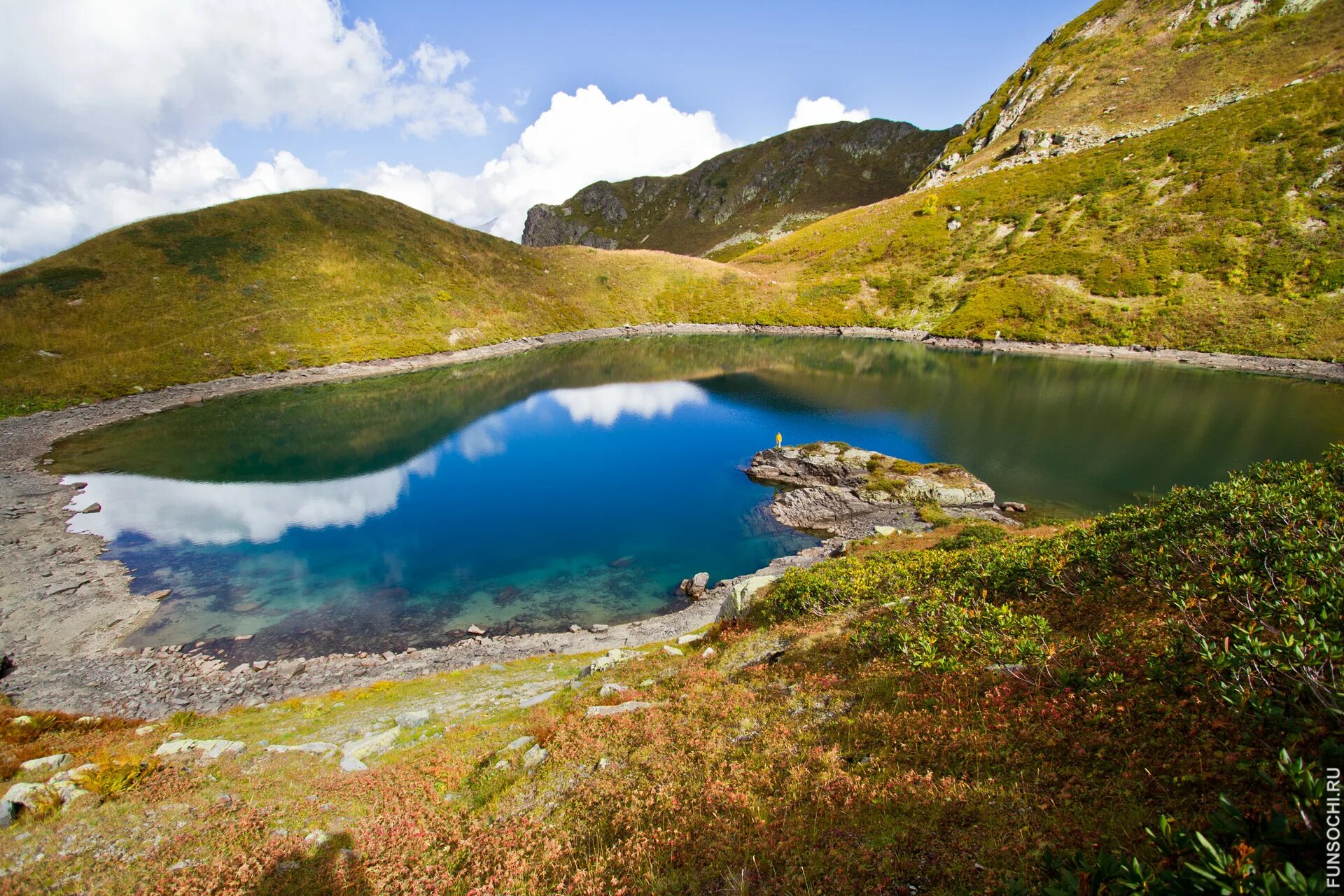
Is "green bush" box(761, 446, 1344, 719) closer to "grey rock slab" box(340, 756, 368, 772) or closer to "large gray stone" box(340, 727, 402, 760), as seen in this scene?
"large gray stone" box(340, 727, 402, 760)

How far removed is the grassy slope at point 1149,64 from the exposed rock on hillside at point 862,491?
157 m

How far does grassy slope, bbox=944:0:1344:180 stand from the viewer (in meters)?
124

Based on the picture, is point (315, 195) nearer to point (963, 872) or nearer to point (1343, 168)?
point (963, 872)

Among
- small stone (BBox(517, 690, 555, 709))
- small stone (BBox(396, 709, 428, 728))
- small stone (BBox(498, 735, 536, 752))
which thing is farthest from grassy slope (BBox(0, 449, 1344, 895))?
small stone (BBox(517, 690, 555, 709))

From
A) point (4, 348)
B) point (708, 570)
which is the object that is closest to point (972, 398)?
point (708, 570)

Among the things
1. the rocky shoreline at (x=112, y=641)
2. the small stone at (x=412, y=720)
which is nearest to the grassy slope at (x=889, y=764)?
the small stone at (x=412, y=720)

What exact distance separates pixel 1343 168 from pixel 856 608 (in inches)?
5926

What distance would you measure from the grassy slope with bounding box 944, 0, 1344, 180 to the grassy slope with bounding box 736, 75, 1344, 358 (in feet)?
50.1

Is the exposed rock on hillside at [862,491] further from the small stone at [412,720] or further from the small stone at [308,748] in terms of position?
the small stone at [308,748]

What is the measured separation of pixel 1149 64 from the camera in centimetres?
14462

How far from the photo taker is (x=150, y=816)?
942 centimetres

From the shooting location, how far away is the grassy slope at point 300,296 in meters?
71.2

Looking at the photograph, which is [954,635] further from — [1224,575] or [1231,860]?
[1231,860]

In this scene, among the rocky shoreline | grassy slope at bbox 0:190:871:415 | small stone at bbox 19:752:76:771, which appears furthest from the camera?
grassy slope at bbox 0:190:871:415
